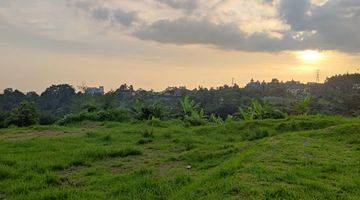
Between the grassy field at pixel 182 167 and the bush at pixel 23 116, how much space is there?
26.3 feet

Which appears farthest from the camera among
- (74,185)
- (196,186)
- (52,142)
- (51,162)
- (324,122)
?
(324,122)

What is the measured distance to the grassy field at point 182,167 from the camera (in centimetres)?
726

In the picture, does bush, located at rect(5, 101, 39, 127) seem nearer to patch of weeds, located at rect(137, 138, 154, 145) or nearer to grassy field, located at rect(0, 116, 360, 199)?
grassy field, located at rect(0, 116, 360, 199)

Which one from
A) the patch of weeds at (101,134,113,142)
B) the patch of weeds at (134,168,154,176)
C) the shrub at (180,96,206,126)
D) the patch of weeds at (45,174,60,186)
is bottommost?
the patch of weeds at (45,174,60,186)

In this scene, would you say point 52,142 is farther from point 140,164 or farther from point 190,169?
point 190,169

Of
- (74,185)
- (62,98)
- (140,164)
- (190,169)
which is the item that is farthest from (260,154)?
(62,98)

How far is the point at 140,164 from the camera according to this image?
11109 mm

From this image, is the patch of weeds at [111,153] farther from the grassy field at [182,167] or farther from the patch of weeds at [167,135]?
the patch of weeds at [167,135]

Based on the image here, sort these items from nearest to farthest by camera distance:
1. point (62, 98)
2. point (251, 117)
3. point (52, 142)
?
1. point (52, 142)
2. point (251, 117)
3. point (62, 98)

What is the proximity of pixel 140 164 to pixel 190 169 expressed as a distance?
1.52 m

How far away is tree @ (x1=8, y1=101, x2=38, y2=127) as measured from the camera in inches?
901

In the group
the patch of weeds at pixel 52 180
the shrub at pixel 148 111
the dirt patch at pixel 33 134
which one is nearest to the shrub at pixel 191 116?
the shrub at pixel 148 111

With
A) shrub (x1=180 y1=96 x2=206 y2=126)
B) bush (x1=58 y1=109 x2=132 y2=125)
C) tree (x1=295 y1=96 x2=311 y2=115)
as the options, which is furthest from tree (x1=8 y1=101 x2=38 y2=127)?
tree (x1=295 y1=96 x2=311 y2=115)

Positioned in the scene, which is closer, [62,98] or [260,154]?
[260,154]
